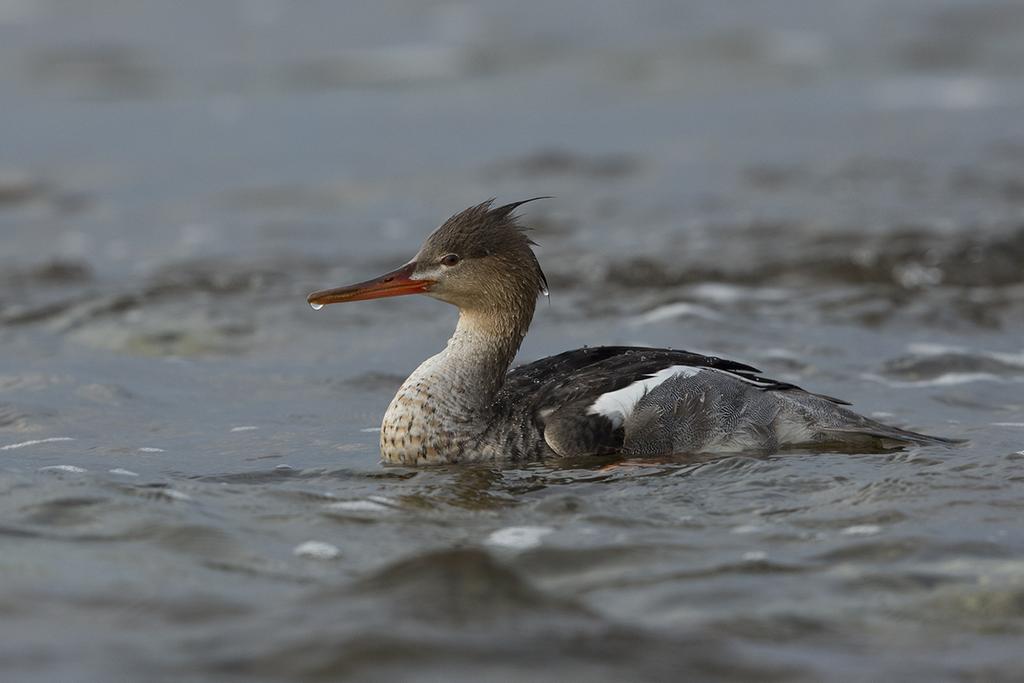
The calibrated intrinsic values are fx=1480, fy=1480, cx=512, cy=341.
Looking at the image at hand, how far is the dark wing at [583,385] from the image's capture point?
6520 mm

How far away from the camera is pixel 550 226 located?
13000 millimetres

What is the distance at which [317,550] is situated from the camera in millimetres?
5270

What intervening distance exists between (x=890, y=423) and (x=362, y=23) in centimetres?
1699

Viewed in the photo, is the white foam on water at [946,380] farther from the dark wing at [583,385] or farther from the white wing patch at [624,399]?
the white wing patch at [624,399]

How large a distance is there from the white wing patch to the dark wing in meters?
0.02

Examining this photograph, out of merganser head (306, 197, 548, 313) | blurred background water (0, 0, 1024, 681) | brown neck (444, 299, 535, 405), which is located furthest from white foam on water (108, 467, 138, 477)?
brown neck (444, 299, 535, 405)

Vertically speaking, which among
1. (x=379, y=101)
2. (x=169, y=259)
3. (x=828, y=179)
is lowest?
(x=169, y=259)

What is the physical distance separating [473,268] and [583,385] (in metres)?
0.80

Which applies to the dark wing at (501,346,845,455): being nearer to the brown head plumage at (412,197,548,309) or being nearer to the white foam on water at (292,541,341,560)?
the brown head plumage at (412,197,548,309)

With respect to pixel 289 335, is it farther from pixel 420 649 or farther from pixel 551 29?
pixel 551 29

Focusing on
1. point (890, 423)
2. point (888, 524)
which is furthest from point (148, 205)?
point (888, 524)

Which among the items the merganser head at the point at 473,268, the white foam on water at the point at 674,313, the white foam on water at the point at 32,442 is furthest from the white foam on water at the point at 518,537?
the white foam on water at the point at 674,313

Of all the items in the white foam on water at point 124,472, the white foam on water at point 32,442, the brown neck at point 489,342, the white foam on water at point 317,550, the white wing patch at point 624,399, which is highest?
the brown neck at point 489,342

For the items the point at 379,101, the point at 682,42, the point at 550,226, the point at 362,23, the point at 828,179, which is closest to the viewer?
the point at 550,226
